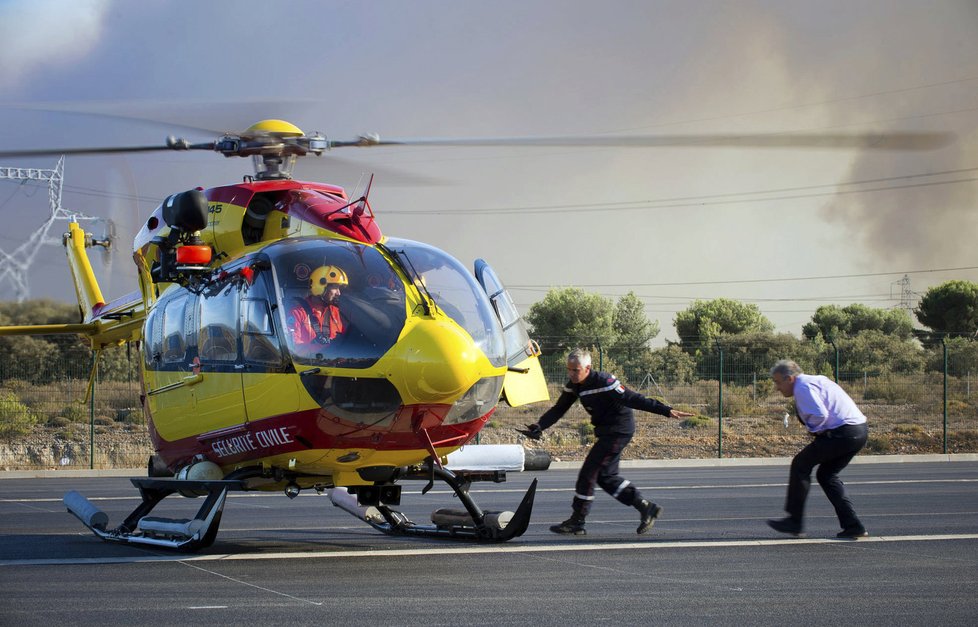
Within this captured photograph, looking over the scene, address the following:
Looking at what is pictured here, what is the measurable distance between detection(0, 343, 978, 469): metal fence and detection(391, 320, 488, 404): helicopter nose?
16.4 m

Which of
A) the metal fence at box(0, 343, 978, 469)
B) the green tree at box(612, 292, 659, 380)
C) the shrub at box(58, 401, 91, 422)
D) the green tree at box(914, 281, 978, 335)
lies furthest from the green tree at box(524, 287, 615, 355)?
the shrub at box(58, 401, 91, 422)

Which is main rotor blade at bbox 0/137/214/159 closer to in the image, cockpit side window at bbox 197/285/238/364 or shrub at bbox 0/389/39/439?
cockpit side window at bbox 197/285/238/364

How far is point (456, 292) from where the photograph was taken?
9.37 metres

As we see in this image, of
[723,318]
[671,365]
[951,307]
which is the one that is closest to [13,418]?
[671,365]

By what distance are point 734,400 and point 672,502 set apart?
17.6 metres

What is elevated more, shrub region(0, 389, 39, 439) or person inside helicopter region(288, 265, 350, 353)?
person inside helicopter region(288, 265, 350, 353)

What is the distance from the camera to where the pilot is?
28.2 ft

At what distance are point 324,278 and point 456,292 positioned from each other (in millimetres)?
1142

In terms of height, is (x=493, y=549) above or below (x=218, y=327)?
below

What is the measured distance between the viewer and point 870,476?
1822 cm

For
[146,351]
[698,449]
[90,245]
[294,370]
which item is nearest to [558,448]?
[698,449]

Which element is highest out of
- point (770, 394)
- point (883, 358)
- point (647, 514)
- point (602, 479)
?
point (883, 358)

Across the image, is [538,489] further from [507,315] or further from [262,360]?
[262,360]

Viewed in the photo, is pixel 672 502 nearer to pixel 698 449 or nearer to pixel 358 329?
pixel 358 329
